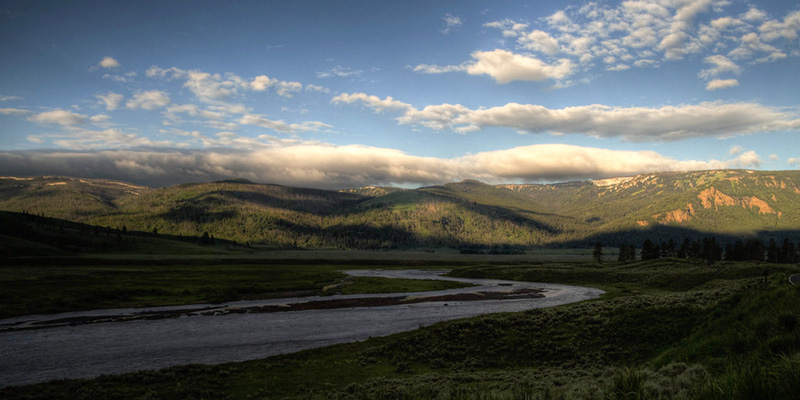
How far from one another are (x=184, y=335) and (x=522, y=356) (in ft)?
115

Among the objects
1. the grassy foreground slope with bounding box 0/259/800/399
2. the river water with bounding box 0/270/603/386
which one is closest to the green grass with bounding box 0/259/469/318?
the river water with bounding box 0/270/603/386

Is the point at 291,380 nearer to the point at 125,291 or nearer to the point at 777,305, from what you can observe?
the point at 777,305

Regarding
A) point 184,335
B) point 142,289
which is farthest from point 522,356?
point 142,289

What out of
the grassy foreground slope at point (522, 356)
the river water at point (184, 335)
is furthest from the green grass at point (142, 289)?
the grassy foreground slope at point (522, 356)

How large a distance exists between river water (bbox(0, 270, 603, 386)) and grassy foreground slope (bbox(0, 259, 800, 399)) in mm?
4556

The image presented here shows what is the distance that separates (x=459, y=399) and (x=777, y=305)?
1651cm

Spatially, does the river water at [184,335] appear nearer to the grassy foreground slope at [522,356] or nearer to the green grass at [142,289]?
the grassy foreground slope at [522,356]

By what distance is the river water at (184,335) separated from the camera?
107 ft

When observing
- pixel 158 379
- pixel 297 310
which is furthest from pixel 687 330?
pixel 297 310

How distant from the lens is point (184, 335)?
43.8m

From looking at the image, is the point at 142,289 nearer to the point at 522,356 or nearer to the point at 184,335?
the point at 184,335

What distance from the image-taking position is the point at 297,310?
6181cm

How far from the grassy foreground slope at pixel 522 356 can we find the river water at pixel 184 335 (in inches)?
179

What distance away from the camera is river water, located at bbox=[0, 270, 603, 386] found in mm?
32656
